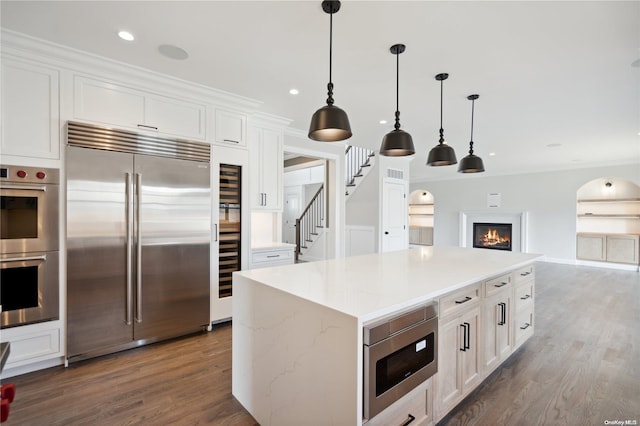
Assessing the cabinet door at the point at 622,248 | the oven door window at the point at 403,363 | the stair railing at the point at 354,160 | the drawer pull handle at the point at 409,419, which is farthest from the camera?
the stair railing at the point at 354,160

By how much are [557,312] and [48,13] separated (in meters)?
5.97

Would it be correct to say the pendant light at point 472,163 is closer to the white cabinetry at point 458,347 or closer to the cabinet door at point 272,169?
the white cabinetry at point 458,347

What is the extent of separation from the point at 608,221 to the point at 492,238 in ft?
8.67

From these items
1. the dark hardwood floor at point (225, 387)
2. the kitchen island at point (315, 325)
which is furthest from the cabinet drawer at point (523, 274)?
the dark hardwood floor at point (225, 387)

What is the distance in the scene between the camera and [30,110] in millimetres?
2457

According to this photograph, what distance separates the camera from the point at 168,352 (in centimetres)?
289

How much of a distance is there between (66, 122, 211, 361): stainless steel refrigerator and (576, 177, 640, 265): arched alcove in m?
8.93

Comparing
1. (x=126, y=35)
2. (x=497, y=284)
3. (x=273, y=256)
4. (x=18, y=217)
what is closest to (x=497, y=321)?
(x=497, y=284)

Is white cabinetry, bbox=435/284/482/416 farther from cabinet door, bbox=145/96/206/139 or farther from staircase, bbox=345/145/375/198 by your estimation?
staircase, bbox=345/145/375/198

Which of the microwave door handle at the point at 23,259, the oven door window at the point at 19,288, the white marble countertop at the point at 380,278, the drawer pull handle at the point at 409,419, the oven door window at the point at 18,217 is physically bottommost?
the drawer pull handle at the point at 409,419

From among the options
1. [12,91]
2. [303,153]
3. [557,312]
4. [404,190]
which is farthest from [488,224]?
[12,91]

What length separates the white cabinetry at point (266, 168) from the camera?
407cm

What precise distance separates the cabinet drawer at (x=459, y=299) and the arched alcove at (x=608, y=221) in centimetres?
764

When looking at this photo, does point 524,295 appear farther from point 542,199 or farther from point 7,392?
point 542,199
